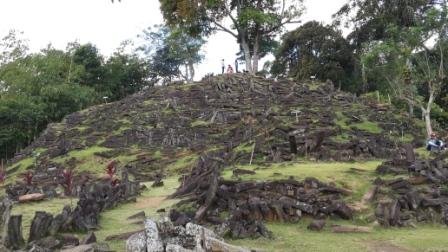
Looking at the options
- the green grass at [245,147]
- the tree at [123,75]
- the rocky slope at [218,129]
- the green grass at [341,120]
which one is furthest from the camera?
the tree at [123,75]

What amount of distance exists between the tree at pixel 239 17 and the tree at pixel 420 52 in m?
11.9

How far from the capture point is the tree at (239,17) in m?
33.0

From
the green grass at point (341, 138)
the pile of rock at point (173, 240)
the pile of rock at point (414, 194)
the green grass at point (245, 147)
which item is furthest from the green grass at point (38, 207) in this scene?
the green grass at point (341, 138)

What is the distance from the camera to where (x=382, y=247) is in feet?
26.1

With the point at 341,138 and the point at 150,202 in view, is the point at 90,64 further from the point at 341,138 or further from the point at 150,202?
the point at 150,202

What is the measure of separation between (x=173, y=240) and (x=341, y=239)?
3297mm

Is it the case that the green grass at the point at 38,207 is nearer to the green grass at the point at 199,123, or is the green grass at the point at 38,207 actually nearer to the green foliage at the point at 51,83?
the green grass at the point at 199,123

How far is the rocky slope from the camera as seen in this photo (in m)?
18.1

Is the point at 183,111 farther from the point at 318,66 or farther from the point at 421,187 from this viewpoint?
the point at 421,187

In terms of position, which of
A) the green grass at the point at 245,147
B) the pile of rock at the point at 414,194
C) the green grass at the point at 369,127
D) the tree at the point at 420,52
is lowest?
the pile of rock at the point at 414,194

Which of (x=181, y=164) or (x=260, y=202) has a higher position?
(x=260, y=202)

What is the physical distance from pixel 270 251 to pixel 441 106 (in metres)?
30.0

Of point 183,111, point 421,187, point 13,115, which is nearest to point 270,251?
point 421,187

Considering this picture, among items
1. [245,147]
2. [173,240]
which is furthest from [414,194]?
[245,147]
